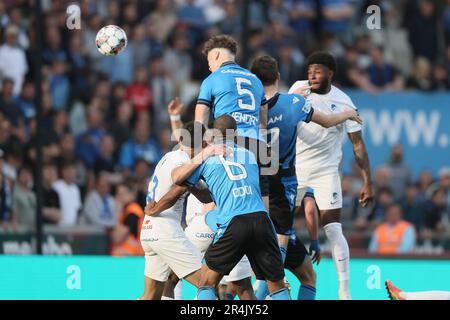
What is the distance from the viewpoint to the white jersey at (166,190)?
37.5 ft

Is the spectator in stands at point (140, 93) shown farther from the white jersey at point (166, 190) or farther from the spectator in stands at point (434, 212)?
the white jersey at point (166, 190)

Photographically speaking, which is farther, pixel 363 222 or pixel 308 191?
pixel 363 222

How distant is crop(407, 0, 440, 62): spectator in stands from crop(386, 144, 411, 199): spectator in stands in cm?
249

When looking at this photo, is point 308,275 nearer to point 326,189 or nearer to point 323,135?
point 326,189

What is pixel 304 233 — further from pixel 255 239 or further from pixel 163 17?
pixel 255 239

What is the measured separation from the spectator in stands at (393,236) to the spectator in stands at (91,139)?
4.31m

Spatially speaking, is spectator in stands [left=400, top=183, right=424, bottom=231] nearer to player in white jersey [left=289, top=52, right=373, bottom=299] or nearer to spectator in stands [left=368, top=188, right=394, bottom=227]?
spectator in stands [left=368, top=188, right=394, bottom=227]

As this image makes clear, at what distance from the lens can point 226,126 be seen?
34.8 ft

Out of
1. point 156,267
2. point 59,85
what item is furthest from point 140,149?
point 156,267

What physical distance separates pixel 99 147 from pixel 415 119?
504 cm

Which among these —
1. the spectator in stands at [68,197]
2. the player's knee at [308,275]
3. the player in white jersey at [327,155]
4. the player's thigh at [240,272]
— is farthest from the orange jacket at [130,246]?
the player's thigh at [240,272]

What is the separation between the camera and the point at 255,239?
10320 millimetres

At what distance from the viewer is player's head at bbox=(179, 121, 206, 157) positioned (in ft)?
36.7
